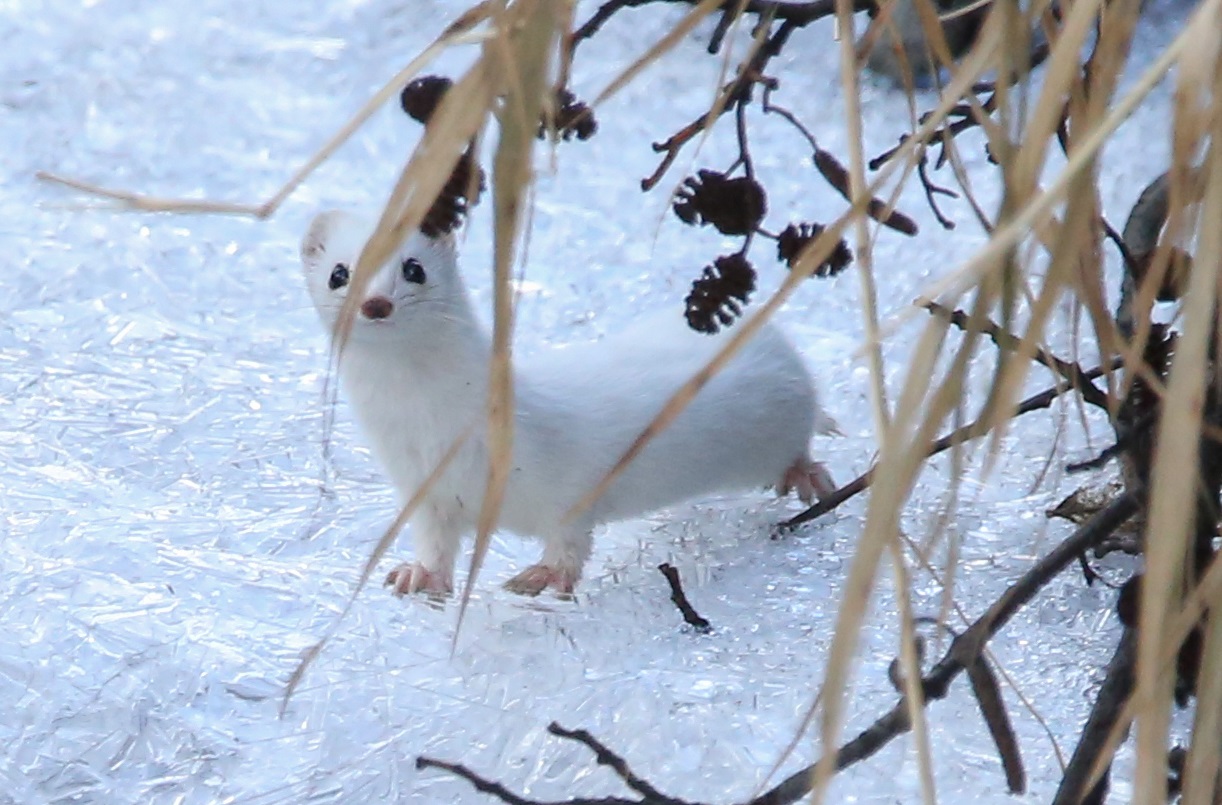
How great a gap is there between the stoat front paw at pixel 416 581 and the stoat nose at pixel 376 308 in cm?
13

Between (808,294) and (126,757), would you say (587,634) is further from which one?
(808,294)

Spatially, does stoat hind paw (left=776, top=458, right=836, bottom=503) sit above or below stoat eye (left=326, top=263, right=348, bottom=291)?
above

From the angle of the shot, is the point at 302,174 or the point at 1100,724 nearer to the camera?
the point at 302,174

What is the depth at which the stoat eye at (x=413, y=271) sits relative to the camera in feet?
2.70

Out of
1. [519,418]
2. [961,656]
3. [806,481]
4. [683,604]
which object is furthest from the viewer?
[806,481]

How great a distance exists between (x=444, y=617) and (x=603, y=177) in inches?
22.6

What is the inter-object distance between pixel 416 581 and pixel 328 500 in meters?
0.10

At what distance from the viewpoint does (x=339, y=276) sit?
839 mm

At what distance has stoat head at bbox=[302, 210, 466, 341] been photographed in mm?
810

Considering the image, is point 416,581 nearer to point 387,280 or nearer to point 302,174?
point 387,280

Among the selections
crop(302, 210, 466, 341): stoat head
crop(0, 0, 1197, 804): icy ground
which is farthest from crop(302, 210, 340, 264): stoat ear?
crop(0, 0, 1197, 804): icy ground

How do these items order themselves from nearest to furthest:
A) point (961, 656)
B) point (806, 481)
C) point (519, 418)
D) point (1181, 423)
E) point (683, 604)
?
point (1181, 423), point (961, 656), point (683, 604), point (519, 418), point (806, 481)

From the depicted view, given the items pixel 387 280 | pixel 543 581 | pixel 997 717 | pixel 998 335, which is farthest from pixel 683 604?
pixel 998 335

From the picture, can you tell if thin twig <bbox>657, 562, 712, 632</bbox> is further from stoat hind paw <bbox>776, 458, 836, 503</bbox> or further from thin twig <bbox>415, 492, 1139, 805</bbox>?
thin twig <bbox>415, 492, 1139, 805</bbox>
